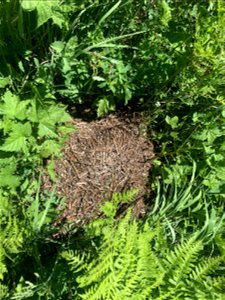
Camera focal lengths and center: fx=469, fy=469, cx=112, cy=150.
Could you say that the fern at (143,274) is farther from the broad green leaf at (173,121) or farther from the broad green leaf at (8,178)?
the broad green leaf at (173,121)

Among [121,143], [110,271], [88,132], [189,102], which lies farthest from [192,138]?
[110,271]

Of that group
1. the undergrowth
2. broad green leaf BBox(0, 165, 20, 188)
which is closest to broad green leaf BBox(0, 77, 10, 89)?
the undergrowth

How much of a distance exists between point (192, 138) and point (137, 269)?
3.19ft

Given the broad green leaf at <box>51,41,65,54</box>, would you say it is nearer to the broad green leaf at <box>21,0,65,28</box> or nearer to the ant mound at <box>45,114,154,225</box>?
the broad green leaf at <box>21,0,65,28</box>

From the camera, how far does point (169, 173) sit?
248 cm

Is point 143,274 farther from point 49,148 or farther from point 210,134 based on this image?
point 210,134

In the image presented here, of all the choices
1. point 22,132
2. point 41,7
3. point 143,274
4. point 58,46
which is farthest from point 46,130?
point 143,274

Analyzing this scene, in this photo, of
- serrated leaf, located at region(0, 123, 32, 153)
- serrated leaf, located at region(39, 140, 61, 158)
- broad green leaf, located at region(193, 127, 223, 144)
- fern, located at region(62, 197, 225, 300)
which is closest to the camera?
fern, located at region(62, 197, 225, 300)

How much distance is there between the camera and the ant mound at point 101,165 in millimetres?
2436

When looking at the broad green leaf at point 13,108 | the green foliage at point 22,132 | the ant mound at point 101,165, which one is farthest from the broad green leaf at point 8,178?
the ant mound at point 101,165

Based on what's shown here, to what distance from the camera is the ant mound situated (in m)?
2.44

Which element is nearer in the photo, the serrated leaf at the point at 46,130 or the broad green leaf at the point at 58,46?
the serrated leaf at the point at 46,130

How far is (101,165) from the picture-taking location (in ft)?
8.20

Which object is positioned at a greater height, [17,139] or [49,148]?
[17,139]
